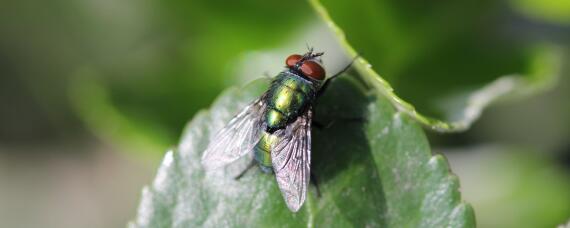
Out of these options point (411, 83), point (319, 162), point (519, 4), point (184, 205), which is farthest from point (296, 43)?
point (184, 205)

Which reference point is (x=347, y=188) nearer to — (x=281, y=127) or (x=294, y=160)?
(x=294, y=160)

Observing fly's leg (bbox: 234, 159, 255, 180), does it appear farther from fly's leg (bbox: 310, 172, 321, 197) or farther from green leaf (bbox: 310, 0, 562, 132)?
green leaf (bbox: 310, 0, 562, 132)

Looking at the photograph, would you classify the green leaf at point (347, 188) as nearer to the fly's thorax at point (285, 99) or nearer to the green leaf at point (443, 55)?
the fly's thorax at point (285, 99)

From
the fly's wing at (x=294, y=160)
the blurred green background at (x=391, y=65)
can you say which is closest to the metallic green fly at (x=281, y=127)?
the fly's wing at (x=294, y=160)

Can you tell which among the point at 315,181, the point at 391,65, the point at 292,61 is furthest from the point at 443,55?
the point at 315,181

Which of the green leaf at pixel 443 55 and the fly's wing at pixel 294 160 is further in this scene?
the green leaf at pixel 443 55

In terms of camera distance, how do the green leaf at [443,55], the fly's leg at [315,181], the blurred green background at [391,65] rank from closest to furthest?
the fly's leg at [315,181] < the green leaf at [443,55] < the blurred green background at [391,65]

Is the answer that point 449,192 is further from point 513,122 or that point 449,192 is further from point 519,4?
point 513,122
